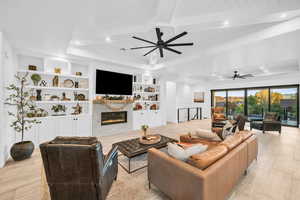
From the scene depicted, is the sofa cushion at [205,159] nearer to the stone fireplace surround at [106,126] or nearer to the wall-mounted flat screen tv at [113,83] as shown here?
the stone fireplace surround at [106,126]

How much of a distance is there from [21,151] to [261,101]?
36.3 feet

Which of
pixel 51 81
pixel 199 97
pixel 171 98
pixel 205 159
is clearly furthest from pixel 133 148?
pixel 199 97

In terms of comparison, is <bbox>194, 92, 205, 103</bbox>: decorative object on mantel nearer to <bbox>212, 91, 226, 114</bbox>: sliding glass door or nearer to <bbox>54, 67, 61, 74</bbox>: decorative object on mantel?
<bbox>212, 91, 226, 114</bbox>: sliding glass door

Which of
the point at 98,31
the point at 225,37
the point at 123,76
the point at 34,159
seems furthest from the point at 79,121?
the point at 225,37

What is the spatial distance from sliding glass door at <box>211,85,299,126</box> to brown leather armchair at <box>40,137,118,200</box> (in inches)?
320

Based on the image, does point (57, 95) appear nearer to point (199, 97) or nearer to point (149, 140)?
point (149, 140)

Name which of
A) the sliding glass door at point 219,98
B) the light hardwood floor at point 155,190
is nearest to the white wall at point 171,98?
the sliding glass door at point 219,98

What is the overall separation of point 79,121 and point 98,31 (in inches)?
117

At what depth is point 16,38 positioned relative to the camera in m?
2.99

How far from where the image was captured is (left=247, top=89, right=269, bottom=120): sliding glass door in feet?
25.1

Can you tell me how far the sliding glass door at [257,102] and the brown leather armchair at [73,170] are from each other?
378 inches

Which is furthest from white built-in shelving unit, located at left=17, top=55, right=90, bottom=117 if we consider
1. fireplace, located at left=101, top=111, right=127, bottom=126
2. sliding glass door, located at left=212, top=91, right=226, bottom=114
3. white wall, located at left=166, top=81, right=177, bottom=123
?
sliding glass door, located at left=212, top=91, right=226, bottom=114

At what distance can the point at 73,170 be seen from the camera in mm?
1411

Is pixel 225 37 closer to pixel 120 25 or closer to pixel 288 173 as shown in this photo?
pixel 120 25
